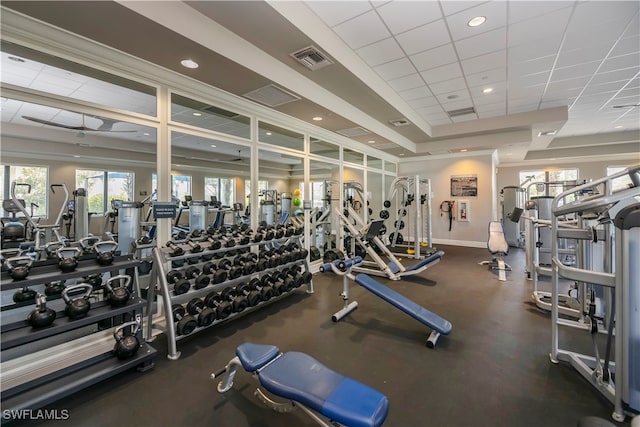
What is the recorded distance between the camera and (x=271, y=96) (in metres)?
3.75

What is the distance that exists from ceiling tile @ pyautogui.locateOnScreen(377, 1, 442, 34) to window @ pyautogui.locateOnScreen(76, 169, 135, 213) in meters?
4.94

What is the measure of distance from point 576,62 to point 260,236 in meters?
5.07

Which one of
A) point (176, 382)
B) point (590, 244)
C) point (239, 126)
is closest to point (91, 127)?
point (239, 126)

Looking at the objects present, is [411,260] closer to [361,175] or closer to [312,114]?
[361,175]

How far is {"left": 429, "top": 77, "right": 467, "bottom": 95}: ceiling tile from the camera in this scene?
4.33m

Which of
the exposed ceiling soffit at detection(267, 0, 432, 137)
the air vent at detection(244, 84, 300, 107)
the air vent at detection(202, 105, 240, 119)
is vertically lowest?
the air vent at detection(202, 105, 240, 119)

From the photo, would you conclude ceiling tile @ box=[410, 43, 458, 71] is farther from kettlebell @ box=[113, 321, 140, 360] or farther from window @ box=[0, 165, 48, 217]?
window @ box=[0, 165, 48, 217]

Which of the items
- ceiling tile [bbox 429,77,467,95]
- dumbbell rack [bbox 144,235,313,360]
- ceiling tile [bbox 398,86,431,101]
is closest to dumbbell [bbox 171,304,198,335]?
dumbbell rack [bbox 144,235,313,360]

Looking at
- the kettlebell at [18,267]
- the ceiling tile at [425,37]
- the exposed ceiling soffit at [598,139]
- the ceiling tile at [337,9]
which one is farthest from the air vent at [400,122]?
the exposed ceiling soffit at [598,139]

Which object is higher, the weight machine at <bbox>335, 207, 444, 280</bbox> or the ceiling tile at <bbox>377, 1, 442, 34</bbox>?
the ceiling tile at <bbox>377, 1, 442, 34</bbox>

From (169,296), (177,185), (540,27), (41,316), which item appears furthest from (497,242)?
(41,316)

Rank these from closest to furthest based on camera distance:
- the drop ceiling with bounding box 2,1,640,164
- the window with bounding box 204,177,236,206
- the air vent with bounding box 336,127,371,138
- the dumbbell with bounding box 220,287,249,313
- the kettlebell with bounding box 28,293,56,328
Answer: the kettlebell with bounding box 28,293,56,328 < the drop ceiling with bounding box 2,1,640,164 < the dumbbell with bounding box 220,287,249,313 < the air vent with bounding box 336,127,371,138 < the window with bounding box 204,177,236,206

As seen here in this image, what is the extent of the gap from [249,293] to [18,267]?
190cm

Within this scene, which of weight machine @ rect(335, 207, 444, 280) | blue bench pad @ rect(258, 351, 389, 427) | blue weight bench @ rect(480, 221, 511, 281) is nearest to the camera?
blue bench pad @ rect(258, 351, 389, 427)
